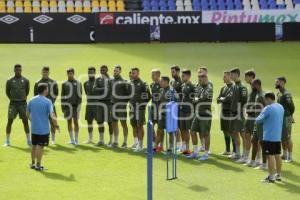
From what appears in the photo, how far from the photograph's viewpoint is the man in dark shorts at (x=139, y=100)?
17266mm

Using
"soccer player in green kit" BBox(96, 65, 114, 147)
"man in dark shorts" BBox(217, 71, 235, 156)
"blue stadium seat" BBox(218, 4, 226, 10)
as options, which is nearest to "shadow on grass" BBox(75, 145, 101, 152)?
"soccer player in green kit" BBox(96, 65, 114, 147)

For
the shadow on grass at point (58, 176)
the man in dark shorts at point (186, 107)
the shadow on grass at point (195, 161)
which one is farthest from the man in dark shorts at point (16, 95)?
the man in dark shorts at point (186, 107)

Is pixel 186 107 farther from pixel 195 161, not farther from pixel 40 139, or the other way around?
pixel 40 139

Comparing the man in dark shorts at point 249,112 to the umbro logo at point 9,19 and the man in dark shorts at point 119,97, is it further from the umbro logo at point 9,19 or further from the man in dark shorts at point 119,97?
the umbro logo at point 9,19

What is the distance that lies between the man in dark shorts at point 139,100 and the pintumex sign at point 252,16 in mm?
23715

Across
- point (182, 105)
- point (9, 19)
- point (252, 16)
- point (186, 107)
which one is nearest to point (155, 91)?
point (182, 105)

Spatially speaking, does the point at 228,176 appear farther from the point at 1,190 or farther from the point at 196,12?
the point at 196,12

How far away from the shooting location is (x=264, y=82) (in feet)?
90.4

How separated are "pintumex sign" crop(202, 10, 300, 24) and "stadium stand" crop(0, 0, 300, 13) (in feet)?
4.98

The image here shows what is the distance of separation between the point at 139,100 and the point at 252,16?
81.8 feet

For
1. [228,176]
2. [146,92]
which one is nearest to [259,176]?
[228,176]

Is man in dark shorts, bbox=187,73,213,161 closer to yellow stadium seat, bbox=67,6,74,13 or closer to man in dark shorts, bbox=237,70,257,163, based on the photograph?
man in dark shorts, bbox=237,70,257,163

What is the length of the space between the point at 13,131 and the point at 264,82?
11.9 metres

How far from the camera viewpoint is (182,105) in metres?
16.8
